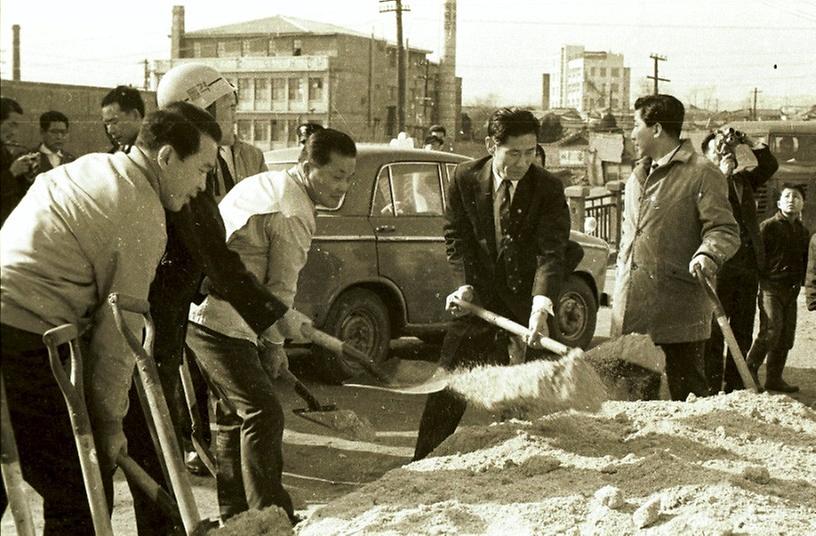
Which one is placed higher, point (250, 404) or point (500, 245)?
point (500, 245)

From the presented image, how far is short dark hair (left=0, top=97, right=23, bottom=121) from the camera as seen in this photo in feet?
8.88

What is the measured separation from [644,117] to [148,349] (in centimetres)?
306

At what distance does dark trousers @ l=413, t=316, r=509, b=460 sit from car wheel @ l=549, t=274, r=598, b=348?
456 centimetres

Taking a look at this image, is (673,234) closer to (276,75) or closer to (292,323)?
(292,323)

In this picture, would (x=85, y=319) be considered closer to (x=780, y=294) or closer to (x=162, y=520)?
(x=162, y=520)

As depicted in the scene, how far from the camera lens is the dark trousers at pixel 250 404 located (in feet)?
14.5

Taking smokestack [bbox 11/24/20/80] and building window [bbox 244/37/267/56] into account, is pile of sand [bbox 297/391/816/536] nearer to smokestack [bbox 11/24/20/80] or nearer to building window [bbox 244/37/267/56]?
smokestack [bbox 11/24/20/80]

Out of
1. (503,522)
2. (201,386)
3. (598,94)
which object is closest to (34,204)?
(503,522)

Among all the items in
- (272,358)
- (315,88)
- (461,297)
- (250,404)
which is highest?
(315,88)

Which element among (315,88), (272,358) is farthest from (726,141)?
(315,88)

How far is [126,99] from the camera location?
5.25 meters

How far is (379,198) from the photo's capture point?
344 inches

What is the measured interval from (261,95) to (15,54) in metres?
6.76

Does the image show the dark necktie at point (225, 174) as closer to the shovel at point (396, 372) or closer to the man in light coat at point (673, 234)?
the shovel at point (396, 372)
